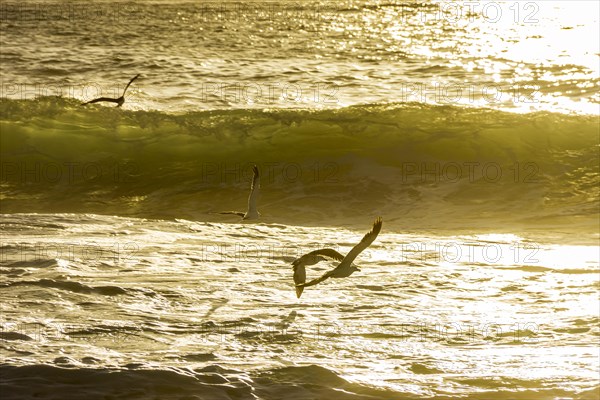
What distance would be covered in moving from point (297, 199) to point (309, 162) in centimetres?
256

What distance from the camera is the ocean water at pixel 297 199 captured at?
23.5 feet

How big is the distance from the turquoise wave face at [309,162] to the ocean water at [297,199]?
0.05 m

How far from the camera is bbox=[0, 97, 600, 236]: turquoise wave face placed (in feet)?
49.7

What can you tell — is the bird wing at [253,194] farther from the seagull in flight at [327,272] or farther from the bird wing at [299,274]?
the bird wing at [299,274]

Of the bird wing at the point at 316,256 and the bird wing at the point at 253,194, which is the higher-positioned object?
the bird wing at the point at 253,194

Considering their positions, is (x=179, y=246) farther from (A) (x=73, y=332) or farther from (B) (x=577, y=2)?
(B) (x=577, y=2)

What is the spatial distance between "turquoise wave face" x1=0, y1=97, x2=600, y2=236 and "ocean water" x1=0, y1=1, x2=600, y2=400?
0.18 feet

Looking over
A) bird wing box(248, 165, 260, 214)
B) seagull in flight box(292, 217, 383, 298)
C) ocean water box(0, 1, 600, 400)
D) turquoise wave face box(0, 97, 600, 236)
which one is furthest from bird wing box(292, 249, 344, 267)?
turquoise wave face box(0, 97, 600, 236)

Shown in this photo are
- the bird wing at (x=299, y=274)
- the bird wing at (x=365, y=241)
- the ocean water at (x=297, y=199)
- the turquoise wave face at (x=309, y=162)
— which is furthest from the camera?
the turquoise wave face at (x=309, y=162)

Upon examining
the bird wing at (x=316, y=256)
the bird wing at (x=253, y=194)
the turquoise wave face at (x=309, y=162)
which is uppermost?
the turquoise wave face at (x=309, y=162)

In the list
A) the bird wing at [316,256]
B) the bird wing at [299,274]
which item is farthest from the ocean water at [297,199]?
the bird wing at [316,256]

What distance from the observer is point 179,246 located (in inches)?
425

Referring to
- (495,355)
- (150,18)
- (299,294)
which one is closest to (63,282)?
(299,294)

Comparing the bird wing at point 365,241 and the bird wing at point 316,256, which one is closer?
the bird wing at point 365,241
